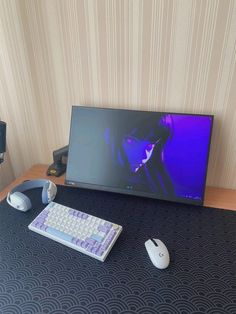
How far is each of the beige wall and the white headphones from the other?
280 millimetres

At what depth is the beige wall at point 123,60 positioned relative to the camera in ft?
2.76

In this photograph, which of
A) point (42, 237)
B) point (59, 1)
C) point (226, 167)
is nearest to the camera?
point (42, 237)

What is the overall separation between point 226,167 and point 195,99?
1.01 feet

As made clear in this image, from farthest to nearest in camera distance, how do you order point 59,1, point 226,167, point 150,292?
point 226,167
point 59,1
point 150,292

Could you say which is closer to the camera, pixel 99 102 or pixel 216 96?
pixel 216 96

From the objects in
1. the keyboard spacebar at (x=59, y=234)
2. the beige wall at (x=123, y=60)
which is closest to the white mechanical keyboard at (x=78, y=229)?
the keyboard spacebar at (x=59, y=234)

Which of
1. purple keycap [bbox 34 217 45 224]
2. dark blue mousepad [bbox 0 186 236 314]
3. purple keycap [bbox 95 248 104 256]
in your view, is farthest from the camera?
purple keycap [bbox 34 217 45 224]

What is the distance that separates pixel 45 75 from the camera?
1053mm

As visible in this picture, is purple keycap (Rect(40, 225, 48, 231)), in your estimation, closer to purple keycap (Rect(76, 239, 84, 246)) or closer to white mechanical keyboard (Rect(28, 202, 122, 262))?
white mechanical keyboard (Rect(28, 202, 122, 262))

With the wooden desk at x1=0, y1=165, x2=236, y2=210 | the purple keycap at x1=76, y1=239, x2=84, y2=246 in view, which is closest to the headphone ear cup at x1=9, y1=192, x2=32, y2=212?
the wooden desk at x1=0, y1=165, x2=236, y2=210

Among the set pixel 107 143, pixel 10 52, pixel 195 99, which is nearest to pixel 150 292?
pixel 107 143

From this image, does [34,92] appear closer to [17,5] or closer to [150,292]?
[17,5]

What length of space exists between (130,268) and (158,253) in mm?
88

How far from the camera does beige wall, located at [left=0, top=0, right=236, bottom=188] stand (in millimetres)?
840
